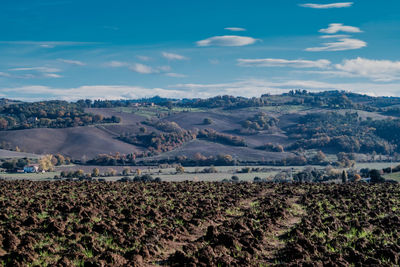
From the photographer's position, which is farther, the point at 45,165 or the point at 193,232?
the point at 45,165

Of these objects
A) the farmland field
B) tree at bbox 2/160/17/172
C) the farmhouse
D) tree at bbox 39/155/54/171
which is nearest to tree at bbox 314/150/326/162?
tree at bbox 39/155/54/171

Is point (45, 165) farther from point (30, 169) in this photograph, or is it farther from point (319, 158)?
point (319, 158)

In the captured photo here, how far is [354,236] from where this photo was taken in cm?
2095

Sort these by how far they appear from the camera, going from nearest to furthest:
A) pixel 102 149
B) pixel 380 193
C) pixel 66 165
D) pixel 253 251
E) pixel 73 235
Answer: pixel 253 251 < pixel 73 235 < pixel 380 193 < pixel 66 165 < pixel 102 149

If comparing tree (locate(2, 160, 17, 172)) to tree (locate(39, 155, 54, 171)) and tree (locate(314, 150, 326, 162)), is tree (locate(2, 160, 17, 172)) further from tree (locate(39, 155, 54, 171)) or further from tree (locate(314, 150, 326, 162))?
tree (locate(314, 150, 326, 162))

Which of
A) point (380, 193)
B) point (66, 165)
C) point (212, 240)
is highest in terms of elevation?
point (212, 240)

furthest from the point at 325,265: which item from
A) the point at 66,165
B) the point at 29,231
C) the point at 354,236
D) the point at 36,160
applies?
the point at 66,165

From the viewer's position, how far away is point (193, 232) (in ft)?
70.1

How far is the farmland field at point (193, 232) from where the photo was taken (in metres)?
15.5

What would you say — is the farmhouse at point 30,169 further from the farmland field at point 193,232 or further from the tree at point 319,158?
the tree at point 319,158

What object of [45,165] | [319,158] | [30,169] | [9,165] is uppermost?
[9,165]

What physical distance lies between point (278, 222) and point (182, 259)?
10365mm

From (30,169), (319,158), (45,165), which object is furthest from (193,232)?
(319,158)

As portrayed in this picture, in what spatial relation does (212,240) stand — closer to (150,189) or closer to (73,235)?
(73,235)
